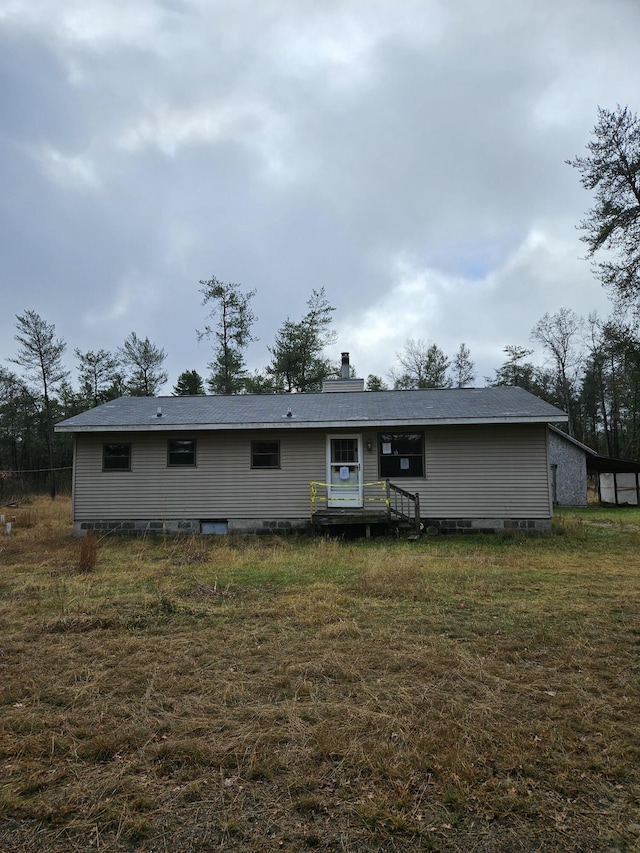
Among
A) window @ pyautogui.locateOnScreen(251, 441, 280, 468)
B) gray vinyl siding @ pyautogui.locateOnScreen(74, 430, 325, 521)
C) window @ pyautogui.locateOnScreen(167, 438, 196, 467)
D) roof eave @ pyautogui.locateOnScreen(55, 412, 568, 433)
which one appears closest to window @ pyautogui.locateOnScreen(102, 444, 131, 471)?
gray vinyl siding @ pyautogui.locateOnScreen(74, 430, 325, 521)

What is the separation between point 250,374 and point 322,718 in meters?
32.9

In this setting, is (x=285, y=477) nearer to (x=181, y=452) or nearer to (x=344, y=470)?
(x=344, y=470)

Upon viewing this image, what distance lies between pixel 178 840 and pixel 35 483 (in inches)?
1363

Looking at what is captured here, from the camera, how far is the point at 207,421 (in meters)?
12.9

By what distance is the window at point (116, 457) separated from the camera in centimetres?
1349

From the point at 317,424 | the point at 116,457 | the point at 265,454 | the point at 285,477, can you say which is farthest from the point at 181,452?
the point at 317,424

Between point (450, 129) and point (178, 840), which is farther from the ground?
point (450, 129)

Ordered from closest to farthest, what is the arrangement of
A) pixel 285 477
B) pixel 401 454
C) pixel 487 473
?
pixel 487 473
pixel 401 454
pixel 285 477

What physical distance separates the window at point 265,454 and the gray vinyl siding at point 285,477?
5.6 inches

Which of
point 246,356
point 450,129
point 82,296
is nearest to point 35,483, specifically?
point 82,296

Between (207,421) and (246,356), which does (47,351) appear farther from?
(207,421)

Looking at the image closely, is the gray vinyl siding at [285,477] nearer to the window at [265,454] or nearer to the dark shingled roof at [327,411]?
the window at [265,454]

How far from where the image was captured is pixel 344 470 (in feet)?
42.8

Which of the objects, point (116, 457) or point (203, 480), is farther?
point (116, 457)
